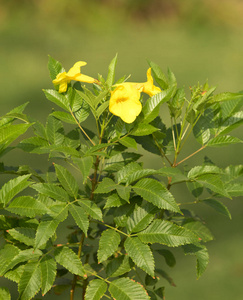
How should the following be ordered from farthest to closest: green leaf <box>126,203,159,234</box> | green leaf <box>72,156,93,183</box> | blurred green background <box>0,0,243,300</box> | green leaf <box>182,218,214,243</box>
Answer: blurred green background <box>0,0,243,300</box>, green leaf <box>182,218,214,243</box>, green leaf <box>126,203,159,234</box>, green leaf <box>72,156,93,183</box>

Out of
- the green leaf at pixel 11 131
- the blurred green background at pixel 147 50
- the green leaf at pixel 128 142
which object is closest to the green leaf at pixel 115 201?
the green leaf at pixel 128 142

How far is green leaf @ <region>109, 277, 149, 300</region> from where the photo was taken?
2.69 ft

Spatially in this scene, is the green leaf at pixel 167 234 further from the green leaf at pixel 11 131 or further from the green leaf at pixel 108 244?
the green leaf at pixel 11 131

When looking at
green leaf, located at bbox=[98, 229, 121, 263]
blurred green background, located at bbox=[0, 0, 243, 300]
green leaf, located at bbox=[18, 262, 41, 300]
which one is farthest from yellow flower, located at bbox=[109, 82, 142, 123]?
blurred green background, located at bbox=[0, 0, 243, 300]

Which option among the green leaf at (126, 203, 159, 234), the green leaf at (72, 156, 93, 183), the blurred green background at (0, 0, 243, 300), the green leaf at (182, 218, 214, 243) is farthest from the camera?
the blurred green background at (0, 0, 243, 300)

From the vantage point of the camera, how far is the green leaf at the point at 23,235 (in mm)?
871

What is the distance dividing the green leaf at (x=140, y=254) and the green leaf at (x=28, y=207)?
0.18 metres

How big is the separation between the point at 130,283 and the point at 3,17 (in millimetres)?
2704

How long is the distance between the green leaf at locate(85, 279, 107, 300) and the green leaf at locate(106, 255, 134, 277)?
0.04 meters

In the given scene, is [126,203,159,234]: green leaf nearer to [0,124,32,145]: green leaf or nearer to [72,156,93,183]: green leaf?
[72,156,93,183]: green leaf

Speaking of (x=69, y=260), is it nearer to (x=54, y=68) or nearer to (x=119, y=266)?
(x=119, y=266)

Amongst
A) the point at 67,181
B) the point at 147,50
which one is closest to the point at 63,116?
the point at 67,181

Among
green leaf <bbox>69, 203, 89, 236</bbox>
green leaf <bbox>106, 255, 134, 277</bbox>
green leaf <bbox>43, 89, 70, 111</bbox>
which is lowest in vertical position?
green leaf <bbox>106, 255, 134, 277</bbox>

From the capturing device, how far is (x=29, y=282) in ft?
2.69
